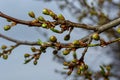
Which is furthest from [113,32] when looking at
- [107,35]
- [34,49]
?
[34,49]

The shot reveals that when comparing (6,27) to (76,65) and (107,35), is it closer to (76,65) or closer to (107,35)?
(76,65)

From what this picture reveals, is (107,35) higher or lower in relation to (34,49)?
lower

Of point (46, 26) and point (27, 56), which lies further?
point (27, 56)

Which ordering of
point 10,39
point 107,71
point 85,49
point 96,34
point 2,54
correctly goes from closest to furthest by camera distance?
point 96,34 < point 85,49 < point 107,71 < point 2,54 < point 10,39

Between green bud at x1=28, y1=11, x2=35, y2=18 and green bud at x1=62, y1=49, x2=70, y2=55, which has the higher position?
green bud at x1=28, y1=11, x2=35, y2=18

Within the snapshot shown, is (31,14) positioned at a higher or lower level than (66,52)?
higher

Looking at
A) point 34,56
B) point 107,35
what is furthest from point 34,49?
point 107,35

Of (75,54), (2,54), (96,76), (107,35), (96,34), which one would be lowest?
(96,76)

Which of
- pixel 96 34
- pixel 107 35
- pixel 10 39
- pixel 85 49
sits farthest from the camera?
pixel 107 35

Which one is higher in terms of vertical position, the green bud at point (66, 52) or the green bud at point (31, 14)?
the green bud at point (31, 14)

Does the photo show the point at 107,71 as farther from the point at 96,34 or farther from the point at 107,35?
the point at 107,35
